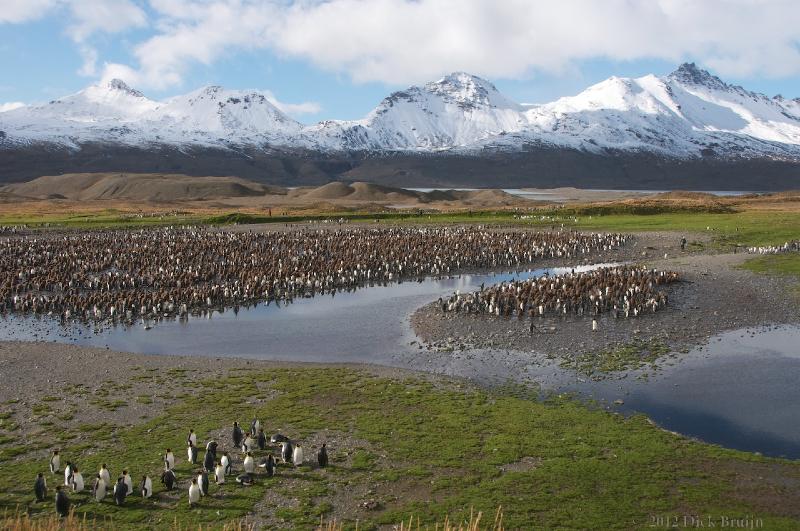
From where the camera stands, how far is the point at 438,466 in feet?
46.4

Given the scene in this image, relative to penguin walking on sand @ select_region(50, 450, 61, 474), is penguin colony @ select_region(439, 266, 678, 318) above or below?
above

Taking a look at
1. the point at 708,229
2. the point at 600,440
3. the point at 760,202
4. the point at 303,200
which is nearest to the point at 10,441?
the point at 600,440

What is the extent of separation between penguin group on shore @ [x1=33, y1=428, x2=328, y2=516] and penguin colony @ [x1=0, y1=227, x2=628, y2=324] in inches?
672

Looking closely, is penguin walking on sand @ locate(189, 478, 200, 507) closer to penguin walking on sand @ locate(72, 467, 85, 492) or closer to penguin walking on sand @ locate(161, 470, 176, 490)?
penguin walking on sand @ locate(161, 470, 176, 490)

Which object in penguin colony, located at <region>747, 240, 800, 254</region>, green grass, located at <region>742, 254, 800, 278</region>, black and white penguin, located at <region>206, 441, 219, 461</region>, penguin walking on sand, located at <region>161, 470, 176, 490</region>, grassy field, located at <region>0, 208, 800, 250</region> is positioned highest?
grassy field, located at <region>0, 208, 800, 250</region>

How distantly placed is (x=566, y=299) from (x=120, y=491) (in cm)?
2124

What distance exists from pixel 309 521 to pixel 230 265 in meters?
33.2

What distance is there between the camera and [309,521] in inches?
470

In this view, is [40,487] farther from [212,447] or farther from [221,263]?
[221,263]

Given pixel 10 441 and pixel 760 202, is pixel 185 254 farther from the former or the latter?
pixel 760 202

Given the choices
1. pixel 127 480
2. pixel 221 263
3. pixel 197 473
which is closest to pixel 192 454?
pixel 197 473

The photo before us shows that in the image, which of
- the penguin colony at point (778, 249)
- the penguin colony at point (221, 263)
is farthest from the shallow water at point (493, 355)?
the penguin colony at point (778, 249)

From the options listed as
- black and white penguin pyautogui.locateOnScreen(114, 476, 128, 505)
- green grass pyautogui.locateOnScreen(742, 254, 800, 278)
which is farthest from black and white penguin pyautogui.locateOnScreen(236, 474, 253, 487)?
green grass pyautogui.locateOnScreen(742, 254, 800, 278)

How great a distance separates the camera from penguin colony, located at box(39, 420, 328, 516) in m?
12.8
